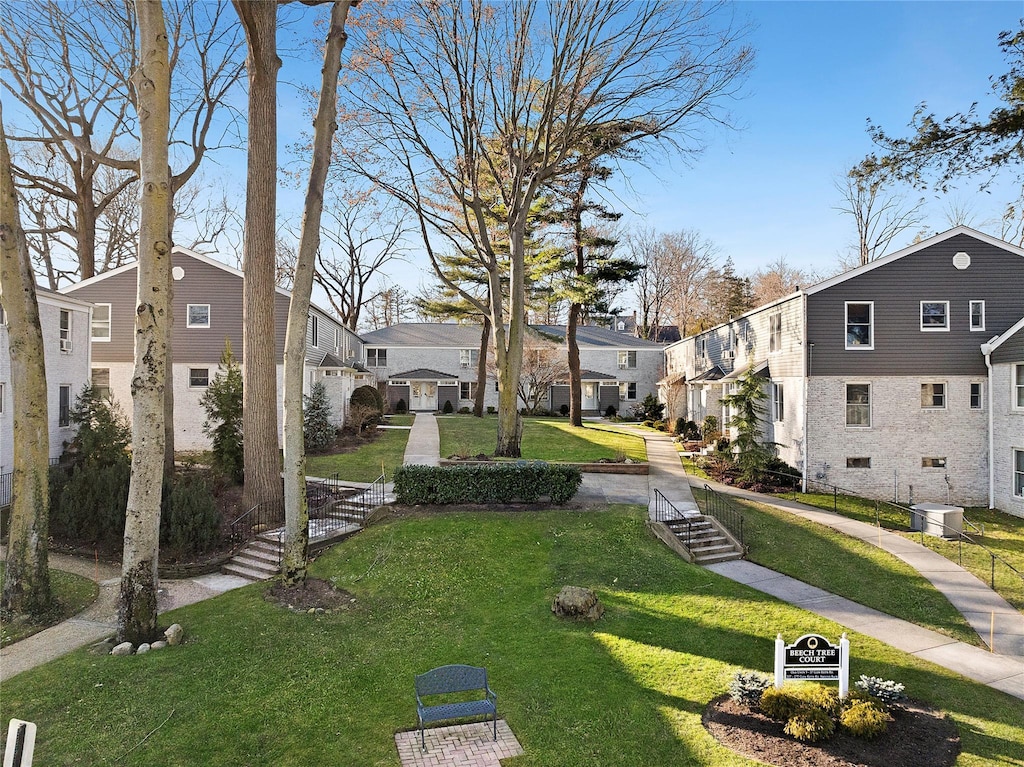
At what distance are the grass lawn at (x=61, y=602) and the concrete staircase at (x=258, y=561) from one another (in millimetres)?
2569

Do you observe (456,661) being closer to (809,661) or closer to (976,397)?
(809,661)

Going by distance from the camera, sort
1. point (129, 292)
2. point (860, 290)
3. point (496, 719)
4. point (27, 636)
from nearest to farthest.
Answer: point (496, 719)
point (27, 636)
point (860, 290)
point (129, 292)

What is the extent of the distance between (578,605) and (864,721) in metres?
4.59

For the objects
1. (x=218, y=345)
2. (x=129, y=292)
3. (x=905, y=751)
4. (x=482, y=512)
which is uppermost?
(x=129, y=292)

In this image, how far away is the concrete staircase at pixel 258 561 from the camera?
13242 mm

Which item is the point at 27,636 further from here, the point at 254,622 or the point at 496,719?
the point at 496,719

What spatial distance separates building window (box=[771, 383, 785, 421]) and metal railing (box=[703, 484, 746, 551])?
5.36 meters

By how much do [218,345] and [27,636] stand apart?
16.4 m

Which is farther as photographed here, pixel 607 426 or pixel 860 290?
pixel 607 426

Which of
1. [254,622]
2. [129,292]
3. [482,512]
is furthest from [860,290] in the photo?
[129,292]

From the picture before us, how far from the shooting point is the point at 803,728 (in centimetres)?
716

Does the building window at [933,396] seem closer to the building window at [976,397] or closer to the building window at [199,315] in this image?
the building window at [976,397]

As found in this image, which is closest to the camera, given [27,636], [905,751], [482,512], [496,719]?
→ [905,751]

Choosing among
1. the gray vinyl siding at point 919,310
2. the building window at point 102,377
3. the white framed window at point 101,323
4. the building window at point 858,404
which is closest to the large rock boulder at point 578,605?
the gray vinyl siding at point 919,310
